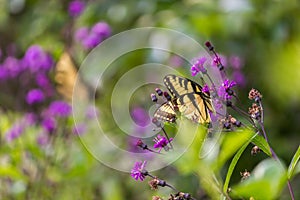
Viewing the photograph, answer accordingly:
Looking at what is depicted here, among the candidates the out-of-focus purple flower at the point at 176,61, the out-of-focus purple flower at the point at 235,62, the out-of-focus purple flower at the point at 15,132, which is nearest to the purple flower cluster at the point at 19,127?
the out-of-focus purple flower at the point at 15,132

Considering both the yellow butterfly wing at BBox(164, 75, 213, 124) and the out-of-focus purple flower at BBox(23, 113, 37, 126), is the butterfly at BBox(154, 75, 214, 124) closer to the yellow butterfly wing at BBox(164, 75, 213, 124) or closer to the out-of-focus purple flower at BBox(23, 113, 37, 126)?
the yellow butterfly wing at BBox(164, 75, 213, 124)

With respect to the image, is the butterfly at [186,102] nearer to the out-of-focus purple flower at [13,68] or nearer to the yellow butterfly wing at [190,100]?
the yellow butterfly wing at [190,100]

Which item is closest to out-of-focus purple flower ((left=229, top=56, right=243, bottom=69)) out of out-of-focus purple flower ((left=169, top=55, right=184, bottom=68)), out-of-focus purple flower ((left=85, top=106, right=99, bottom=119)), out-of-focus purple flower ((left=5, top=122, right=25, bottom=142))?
out-of-focus purple flower ((left=169, top=55, right=184, bottom=68))

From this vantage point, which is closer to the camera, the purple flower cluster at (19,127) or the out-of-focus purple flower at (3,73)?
the purple flower cluster at (19,127)

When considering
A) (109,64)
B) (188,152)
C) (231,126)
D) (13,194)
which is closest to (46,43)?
(109,64)

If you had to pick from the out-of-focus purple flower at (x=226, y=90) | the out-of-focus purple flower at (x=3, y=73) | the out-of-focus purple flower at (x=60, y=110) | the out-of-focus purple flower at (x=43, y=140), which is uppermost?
the out-of-focus purple flower at (x=3, y=73)

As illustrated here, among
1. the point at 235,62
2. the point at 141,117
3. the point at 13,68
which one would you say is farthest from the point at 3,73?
the point at 235,62
